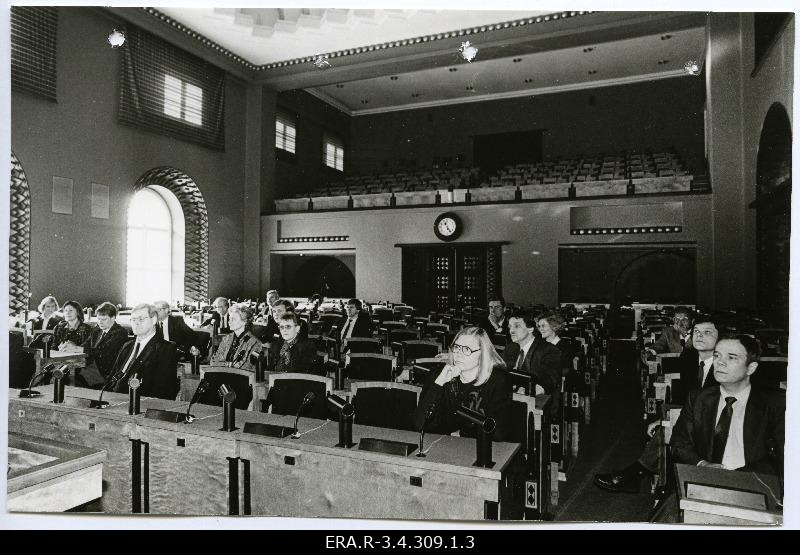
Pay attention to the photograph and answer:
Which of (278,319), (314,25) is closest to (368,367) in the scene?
(278,319)

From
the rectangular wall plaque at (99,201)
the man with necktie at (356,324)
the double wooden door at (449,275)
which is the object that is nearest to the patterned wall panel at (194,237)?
the rectangular wall plaque at (99,201)

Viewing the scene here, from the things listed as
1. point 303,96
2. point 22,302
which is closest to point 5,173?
point 22,302

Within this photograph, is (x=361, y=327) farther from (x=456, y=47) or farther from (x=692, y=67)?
(x=692, y=67)

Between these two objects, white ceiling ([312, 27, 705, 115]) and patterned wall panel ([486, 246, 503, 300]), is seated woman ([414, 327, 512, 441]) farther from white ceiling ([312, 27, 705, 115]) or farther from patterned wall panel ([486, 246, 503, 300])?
white ceiling ([312, 27, 705, 115])

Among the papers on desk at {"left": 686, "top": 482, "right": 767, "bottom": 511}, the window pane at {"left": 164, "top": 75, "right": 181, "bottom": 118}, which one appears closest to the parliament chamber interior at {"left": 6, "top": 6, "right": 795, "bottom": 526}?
the papers on desk at {"left": 686, "top": 482, "right": 767, "bottom": 511}

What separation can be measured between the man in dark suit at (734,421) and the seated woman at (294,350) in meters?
2.57

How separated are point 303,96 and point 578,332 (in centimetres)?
1293

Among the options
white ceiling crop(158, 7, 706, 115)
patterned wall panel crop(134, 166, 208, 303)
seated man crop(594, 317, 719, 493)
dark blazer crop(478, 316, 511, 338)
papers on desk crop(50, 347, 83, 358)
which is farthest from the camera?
patterned wall panel crop(134, 166, 208, 303)

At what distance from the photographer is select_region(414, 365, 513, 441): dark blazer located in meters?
2.86

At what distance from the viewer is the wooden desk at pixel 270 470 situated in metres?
2.27

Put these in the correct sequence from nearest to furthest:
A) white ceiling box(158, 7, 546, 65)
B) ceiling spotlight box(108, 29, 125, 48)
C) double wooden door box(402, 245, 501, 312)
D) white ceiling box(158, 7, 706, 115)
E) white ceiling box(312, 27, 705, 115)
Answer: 1. ceiling spotlight box(108, 29, 125, 48)
2. white ceiling box(158, 7, 546, 65)
3. white ceiling box(158, 7, 706, 115)
4. double wooden door box(402, 245, 501, 312)
5. white ceiling box(312, 27, 705, 115)

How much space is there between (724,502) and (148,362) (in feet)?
11.8

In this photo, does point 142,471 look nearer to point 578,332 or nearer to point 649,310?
point 578,332

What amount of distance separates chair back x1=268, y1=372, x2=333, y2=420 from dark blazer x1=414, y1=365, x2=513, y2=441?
0.71 m
